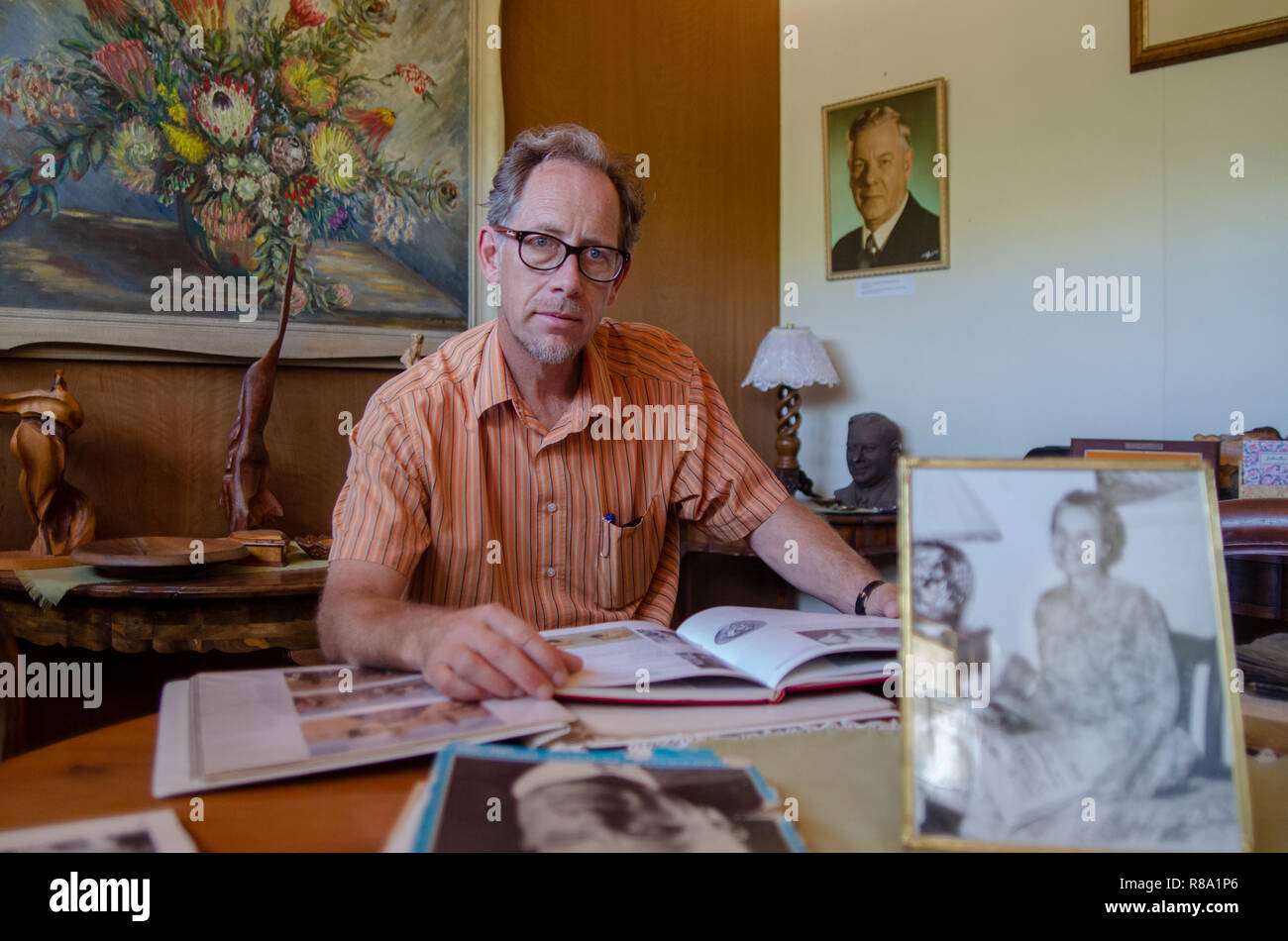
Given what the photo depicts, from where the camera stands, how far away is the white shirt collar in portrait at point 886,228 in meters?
3.62

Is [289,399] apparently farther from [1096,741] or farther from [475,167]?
[1096,741]

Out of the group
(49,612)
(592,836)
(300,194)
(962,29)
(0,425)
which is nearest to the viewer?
(592,836)

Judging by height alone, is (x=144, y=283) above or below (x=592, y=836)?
above

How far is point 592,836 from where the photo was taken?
572 mm

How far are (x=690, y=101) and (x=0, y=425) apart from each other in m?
2.80

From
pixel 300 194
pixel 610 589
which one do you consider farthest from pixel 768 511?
pixel 300 194

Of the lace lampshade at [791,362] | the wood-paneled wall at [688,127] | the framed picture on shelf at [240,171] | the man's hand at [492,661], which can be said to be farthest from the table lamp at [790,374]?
the man's hand at [492,661]

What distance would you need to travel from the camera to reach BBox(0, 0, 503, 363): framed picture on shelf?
7.07 feet

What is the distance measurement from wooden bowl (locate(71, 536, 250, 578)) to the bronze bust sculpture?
89.8 inches

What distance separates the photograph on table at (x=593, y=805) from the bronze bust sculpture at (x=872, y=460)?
2786 mm

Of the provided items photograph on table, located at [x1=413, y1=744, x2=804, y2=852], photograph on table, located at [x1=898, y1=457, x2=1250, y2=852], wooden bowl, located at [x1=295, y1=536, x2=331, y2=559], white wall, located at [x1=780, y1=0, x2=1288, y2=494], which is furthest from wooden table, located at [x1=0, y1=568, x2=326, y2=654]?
white wall, located at [x1=780, y1=0, x2=1288, y2=494]

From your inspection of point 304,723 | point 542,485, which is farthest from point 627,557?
point 304,723

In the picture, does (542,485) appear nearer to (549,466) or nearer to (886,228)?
(549,466)

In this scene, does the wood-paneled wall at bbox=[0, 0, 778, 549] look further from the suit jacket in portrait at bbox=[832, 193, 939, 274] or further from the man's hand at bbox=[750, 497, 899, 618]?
the man's hand at bbox=[750, 497, 899, 618]
